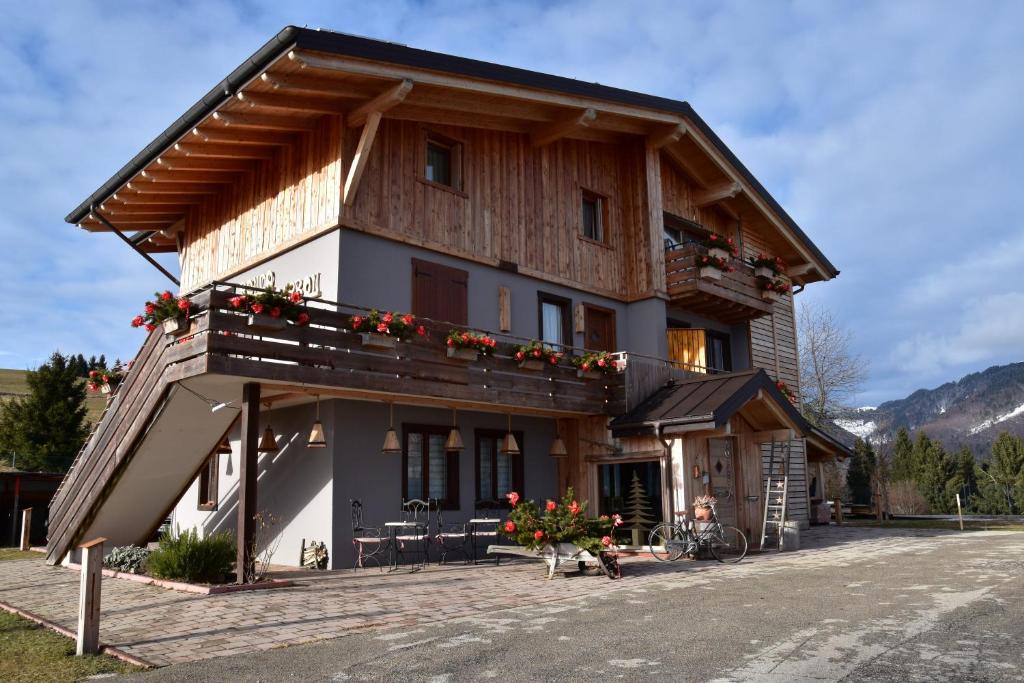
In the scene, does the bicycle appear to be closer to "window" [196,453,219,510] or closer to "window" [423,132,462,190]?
"window" [423,132,462,190]

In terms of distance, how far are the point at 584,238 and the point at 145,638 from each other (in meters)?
13.1

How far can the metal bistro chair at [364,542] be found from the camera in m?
13.4

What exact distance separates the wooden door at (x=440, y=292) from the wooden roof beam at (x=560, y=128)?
3.88m

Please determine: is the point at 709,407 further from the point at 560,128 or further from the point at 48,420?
the point at 48,420

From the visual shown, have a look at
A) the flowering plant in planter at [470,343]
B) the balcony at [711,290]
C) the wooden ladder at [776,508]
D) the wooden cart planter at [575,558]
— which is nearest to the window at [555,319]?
the balcony at [711,290]

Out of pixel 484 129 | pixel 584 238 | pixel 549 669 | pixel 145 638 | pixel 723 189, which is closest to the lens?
pixel 549 669

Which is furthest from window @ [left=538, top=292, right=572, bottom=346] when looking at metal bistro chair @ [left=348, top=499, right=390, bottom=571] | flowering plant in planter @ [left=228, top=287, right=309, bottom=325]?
flowering plant in planter @ [left=228, top=287, right=309, bottom=325]

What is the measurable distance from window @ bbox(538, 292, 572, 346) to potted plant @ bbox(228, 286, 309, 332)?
6.84 m

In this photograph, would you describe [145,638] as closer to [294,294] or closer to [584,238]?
[294,294]

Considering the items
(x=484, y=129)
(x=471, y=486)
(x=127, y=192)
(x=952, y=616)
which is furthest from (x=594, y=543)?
(x=127, y=192)

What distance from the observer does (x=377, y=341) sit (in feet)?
40.2

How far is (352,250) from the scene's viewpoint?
13.8 metres

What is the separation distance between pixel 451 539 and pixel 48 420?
74.8 ft

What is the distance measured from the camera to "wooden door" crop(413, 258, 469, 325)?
14.8 meters
